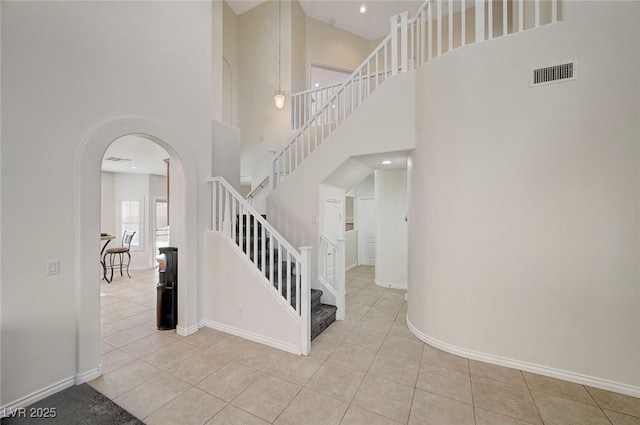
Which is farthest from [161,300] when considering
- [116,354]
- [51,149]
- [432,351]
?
[432,351]

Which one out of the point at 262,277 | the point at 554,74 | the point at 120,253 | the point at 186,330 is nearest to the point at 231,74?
the point at 120,253

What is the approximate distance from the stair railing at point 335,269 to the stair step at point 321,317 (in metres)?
0.13

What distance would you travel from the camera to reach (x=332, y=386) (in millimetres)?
2463

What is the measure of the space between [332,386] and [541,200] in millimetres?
2683

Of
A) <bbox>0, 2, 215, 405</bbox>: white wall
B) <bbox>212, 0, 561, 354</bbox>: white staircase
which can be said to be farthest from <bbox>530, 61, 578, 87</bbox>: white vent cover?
<bbox>0, 2, 215, 405</bbox>: white wall

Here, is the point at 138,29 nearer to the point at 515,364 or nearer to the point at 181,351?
the point at 181,351

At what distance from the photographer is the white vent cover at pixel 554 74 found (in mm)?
2558

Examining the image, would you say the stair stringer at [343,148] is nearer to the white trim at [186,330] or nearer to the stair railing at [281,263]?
the stair railing at [281,263]

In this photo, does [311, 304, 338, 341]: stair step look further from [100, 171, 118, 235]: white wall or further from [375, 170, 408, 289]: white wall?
[100, 171, 118, 235]: white wall

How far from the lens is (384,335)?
138 inches

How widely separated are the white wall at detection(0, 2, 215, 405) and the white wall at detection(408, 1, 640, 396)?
131 inches

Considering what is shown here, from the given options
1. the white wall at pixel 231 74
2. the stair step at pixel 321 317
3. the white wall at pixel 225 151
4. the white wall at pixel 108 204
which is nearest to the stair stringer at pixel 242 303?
the stair step at pixel 321 317

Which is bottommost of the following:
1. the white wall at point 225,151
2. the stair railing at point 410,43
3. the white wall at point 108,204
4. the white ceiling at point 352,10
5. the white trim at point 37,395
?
the white trim at point 37,395

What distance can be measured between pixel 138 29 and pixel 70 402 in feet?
12.0
